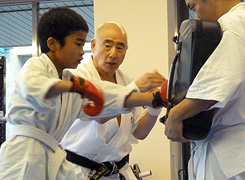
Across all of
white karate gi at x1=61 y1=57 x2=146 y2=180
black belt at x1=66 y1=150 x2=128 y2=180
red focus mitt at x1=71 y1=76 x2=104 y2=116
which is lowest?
black belt at x1=66 y1=150 x2=128 y2=180

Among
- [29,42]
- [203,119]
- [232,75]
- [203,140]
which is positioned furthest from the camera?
[29,42]

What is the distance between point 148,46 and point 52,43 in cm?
239

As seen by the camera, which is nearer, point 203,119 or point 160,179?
point 203,119

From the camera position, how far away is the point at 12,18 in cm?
581

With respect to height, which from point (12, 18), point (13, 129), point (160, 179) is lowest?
point (160, 179)

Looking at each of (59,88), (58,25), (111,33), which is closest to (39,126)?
(59,88)

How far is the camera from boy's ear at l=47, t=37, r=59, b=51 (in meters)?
2.01

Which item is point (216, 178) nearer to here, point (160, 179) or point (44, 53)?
point (44, 53)

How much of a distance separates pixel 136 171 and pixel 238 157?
2122mm

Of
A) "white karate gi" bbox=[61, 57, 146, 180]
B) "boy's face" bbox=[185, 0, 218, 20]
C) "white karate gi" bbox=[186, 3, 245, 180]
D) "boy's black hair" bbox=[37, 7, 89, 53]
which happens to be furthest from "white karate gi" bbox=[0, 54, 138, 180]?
"boy's face" bbox=[185, 0, 218, 20]

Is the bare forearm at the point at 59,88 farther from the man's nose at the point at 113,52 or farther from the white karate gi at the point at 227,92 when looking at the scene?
the man's nose at the point at 113,52

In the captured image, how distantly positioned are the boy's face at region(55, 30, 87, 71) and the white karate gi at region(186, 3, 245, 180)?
0.63 m

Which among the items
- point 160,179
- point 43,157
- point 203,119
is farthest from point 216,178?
point 160,179

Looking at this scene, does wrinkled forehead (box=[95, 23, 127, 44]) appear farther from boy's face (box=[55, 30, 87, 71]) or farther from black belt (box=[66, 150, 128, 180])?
black belt (box=[66, 150, 128, 180])
